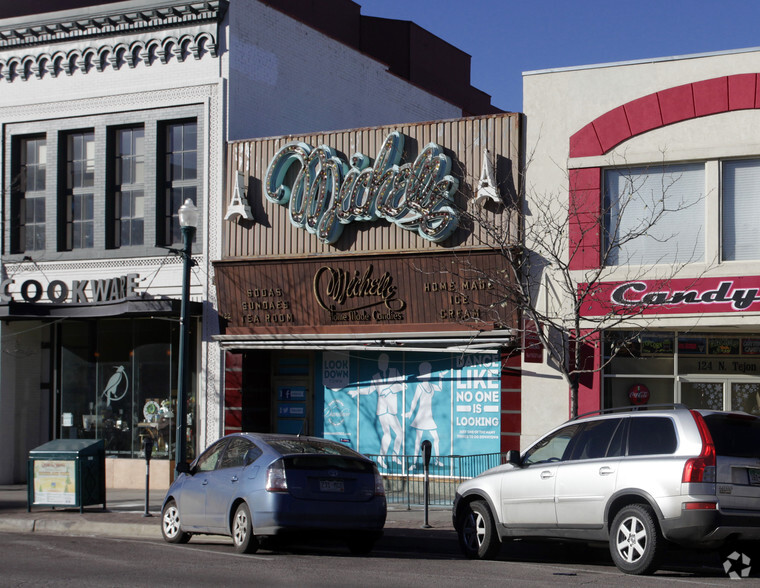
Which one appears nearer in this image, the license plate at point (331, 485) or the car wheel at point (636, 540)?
the car wheel at point (636, 540)

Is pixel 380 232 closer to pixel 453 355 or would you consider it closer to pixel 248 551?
pixel 453 355

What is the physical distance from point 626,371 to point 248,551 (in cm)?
894

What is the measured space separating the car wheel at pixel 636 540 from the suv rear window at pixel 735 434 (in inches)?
38.7

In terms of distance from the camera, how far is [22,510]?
1917 centimetres

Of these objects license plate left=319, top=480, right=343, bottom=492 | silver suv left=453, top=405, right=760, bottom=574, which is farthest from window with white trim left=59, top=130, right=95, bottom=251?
silver suv left=453, top=405, right=760, bottom=574

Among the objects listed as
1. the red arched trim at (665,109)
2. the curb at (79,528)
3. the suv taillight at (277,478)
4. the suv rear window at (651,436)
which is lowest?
the curb at (79,528)

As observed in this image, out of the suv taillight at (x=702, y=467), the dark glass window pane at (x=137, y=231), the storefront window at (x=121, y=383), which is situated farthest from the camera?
the dark glass window pane at (x=137, y=231)

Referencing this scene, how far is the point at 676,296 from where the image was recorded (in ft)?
60.5

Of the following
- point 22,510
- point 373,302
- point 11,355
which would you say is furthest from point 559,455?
point 11,355

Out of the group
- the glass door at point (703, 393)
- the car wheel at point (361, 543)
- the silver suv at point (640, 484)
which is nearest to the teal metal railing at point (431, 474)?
the glass door at point (703, 393)

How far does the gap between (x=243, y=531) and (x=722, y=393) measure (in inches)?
378

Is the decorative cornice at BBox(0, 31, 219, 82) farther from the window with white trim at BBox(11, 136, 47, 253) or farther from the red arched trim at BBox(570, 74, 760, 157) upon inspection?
the red arched trim at BBox(570, 74, 760, 157)

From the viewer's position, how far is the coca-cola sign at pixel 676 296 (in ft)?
59.2

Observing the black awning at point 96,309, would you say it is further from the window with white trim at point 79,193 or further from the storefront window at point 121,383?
the window with white trim at point 79,193
